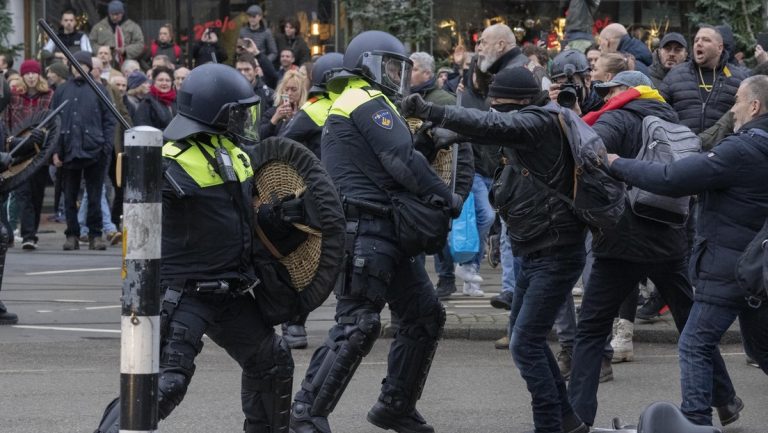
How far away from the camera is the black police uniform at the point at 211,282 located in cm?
562

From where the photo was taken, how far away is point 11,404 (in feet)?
25.1

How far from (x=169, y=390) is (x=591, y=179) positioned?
7.28 ft

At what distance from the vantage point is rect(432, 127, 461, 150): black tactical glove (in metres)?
6.59

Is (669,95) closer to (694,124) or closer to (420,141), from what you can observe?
(694,124)

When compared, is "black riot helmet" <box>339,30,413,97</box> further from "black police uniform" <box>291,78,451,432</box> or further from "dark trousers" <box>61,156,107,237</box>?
"dark trousers" <box>61,156,107,237</box>

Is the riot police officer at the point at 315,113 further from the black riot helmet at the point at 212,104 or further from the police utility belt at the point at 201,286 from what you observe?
the police utility belt at the point at 201,286

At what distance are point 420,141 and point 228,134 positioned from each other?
4.63 ft

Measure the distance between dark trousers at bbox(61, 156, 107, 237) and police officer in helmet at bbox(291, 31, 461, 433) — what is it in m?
8.70

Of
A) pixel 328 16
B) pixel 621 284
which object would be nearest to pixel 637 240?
pixel 621 284

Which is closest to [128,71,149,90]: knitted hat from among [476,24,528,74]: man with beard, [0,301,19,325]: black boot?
[0,301,19,325]: black boot

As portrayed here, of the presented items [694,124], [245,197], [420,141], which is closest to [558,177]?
[420,141]

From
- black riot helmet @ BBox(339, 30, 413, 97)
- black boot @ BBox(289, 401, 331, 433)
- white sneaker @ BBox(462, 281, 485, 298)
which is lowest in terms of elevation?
white sneaker @ BBox(462, 281, 485, 298)

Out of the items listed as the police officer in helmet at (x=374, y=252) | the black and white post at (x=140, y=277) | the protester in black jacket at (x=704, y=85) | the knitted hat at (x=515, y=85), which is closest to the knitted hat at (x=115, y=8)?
the protester in black jacket at (x=704, y=85)

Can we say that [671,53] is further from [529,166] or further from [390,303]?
Answer: [529,166]
